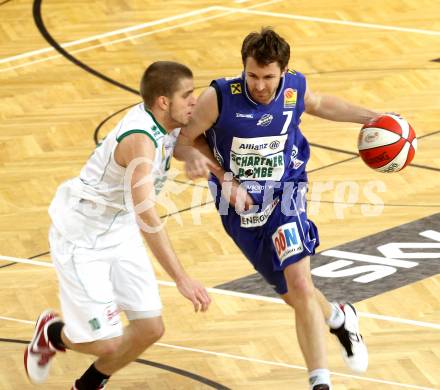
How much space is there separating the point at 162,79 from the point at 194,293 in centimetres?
112

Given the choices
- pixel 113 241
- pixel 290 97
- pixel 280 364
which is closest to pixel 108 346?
pixel 113 241

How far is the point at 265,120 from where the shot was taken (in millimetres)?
7043

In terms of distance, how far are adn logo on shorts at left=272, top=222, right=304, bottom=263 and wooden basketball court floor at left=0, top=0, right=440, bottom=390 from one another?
0.84 meters

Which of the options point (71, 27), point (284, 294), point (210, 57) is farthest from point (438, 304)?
point (71, 27)

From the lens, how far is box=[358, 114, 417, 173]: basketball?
7434 mm

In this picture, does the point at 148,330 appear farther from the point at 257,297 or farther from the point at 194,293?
the point at 257,297

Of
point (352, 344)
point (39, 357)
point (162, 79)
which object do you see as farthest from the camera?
point (352, 344)

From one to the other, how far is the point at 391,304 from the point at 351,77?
181 inches

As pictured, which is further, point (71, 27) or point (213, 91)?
point (71, 27)

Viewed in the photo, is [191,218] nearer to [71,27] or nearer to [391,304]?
[391,304]

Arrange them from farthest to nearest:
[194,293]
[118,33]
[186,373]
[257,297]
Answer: [118,33], [257,297], [186,373], [194,293]

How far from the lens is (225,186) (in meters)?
7.17

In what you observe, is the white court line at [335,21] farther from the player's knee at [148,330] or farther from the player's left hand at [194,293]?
the player's left hand at [194,293]

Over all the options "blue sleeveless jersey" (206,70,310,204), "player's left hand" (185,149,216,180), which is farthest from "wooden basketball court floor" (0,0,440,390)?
→ "player's left hand" (185,149,216,180)
